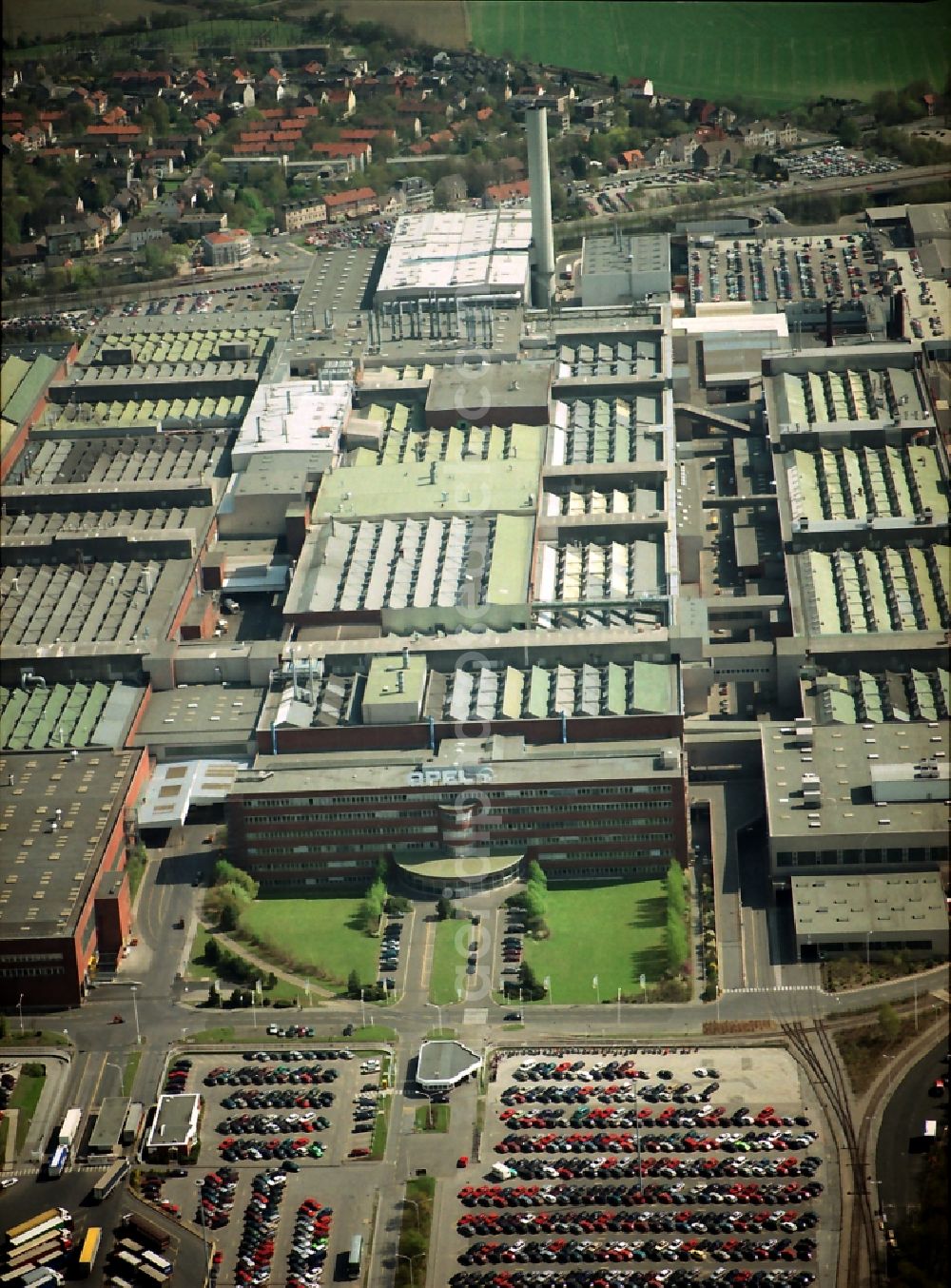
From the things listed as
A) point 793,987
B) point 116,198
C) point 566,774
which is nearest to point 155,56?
point 116,198

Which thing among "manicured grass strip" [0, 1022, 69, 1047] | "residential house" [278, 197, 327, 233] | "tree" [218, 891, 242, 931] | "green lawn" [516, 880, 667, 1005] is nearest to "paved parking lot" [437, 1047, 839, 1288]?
"green lawn" [516, 880, 667, 1005]

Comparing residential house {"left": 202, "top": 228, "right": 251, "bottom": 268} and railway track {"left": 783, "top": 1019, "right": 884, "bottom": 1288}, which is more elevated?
residential house {"left": 202, "top": 228, "right": 251, "bottom": 268}

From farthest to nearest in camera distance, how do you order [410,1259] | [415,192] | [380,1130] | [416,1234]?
1. [415,192]
2. [380,1130]
3. [416,1234]
4. [410,1259]

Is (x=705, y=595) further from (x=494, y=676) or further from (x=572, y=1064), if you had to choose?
(x=572, y=1064)

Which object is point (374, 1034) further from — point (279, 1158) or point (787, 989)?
point (787, 989)

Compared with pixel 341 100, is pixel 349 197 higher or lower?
lower

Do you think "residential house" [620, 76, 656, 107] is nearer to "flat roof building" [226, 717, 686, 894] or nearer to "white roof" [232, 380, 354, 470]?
"white roof" [232, 380, 354, 470]

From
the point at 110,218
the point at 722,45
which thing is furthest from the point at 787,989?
the point at 110,218

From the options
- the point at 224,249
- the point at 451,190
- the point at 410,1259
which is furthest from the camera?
the point at 451,190
